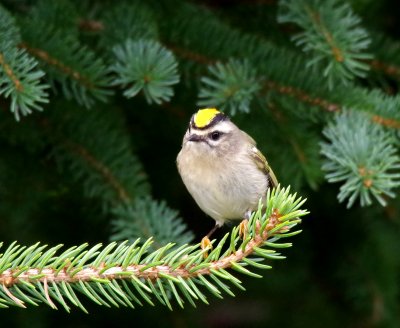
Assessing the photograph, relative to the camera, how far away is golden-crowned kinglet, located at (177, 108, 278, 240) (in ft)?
11.5

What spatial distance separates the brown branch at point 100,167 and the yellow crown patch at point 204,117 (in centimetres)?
46

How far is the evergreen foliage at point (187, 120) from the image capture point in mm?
3129

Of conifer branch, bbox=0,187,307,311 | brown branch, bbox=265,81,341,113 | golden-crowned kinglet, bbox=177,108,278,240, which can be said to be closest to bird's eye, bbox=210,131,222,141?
golden-crowned kinglet, bbox=177,108,278,240

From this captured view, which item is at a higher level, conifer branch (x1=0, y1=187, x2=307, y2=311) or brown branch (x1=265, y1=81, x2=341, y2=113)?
brown branch (x1=265, y1=81, x2=341, y2=113)

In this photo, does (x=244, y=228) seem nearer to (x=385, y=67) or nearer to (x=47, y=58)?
(x=47, y=58)

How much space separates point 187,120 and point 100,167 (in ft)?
1.98

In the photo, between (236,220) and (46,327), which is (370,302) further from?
(46,327)

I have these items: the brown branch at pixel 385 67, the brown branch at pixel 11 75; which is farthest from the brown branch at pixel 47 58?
the brown branch at pixel 385 67

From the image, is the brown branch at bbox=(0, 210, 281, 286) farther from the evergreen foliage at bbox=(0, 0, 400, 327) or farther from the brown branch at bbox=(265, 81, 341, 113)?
the brown branch at bbox=(265, 81, 341, 113)

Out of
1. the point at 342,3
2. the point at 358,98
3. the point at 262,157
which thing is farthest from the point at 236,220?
the point at 342,3

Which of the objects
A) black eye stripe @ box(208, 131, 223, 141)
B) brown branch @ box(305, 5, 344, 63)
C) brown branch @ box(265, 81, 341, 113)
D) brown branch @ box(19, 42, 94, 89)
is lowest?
brown branch @ box(19, 42, 94, 89)

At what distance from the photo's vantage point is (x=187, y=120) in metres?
3.86

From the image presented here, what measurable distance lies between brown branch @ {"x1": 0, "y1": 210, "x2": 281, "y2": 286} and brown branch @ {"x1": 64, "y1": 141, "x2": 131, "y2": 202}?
1273 millimetres

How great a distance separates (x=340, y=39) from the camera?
3.24 metres
